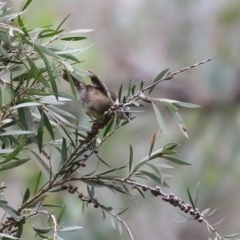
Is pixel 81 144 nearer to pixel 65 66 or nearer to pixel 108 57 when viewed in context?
pixel 65 66

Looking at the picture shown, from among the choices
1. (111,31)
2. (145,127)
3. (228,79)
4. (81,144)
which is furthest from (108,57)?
(81,144)

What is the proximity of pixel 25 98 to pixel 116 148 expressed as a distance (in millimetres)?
1776

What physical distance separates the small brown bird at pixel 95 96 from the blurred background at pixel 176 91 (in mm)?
1154

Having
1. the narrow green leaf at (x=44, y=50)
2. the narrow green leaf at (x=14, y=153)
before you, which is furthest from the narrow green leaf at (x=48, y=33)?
the narrow green leaf at (x=14, y=153)

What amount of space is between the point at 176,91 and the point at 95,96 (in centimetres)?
168

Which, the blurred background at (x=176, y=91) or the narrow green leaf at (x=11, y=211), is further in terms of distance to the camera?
the blurred background at (x=176, y=91)

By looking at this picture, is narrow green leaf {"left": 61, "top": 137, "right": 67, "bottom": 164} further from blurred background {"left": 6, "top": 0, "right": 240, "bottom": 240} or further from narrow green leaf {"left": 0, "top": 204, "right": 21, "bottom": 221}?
blurred background {"left": 6, "top": 0, "right": 240, "bottom": 240}

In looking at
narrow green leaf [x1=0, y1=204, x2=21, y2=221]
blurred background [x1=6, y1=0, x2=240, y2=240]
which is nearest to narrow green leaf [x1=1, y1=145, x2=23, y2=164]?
narrow green leaf [x1=0, y1=204, x2=21, y2=221]

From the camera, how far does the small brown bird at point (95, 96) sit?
0.72 meters

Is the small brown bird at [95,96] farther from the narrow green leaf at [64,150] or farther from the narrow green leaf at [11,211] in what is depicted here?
the narrow green leaf at [11,211]

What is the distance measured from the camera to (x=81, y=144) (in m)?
0.67

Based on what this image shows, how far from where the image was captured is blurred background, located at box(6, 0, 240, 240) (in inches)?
89.4

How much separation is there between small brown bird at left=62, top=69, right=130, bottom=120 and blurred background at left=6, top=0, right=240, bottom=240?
115cm

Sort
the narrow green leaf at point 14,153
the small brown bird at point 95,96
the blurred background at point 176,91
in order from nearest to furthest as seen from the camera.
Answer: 1. the narrow green leaf at point 14,153
2. the small brown bird at point 95,96
3. the blurred background at point 176,91
